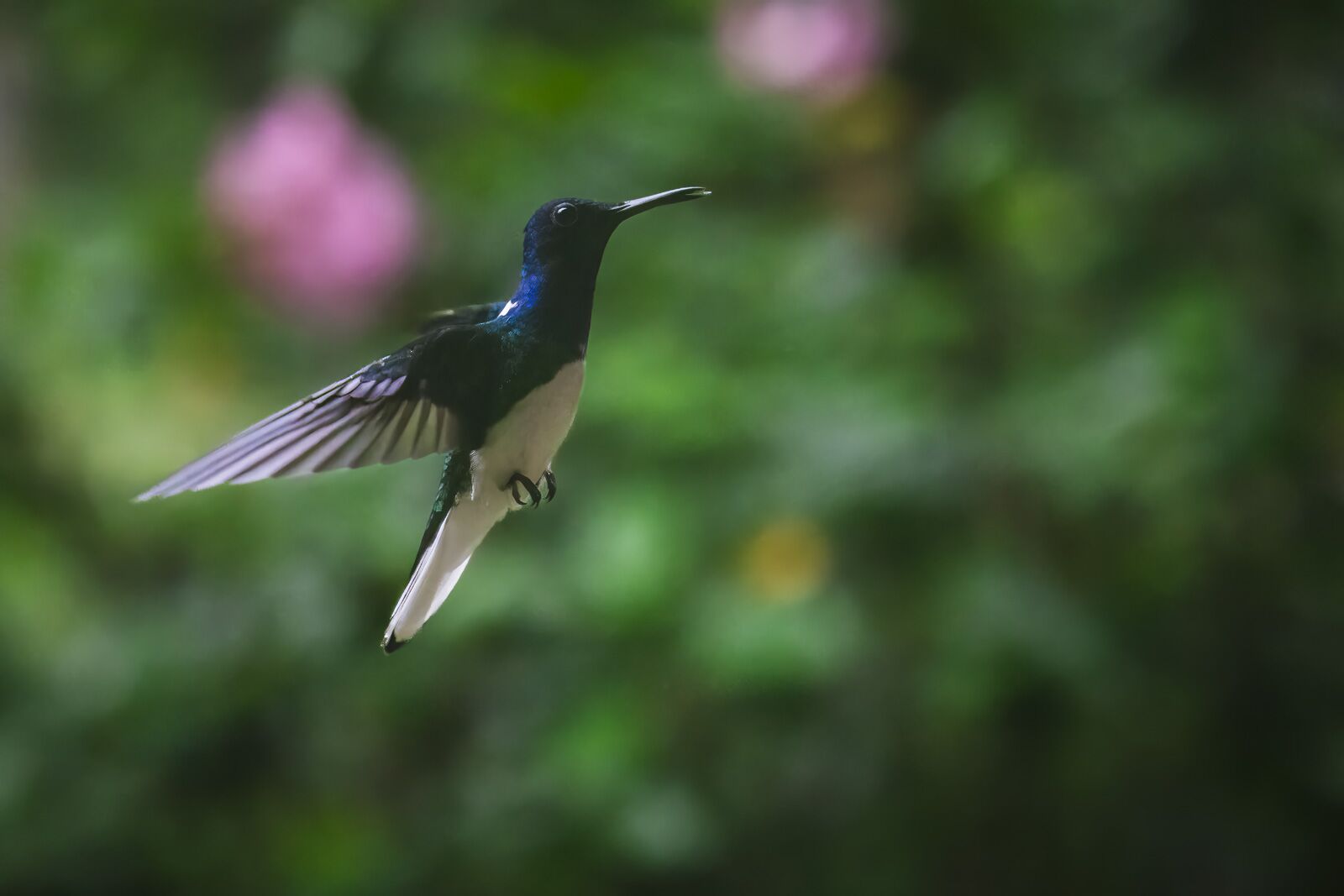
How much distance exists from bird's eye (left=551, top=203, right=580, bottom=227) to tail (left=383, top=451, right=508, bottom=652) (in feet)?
0.14

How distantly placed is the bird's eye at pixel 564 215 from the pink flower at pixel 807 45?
2.14 ft

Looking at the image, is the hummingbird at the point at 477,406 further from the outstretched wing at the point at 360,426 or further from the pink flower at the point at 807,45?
the pink flower at the point at 807,45

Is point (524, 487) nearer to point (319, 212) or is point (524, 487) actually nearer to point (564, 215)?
point (564, 215)

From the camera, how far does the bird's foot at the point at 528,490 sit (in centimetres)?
21

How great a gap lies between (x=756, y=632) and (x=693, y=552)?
117 millimetres

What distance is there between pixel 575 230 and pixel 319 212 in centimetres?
52

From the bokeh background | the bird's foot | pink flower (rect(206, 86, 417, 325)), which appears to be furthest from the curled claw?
the bokeh background

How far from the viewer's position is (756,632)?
104 cm

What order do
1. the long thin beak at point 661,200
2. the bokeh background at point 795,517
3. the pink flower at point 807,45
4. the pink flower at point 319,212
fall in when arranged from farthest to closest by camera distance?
the bokeh background at point 795,517 → the pink flower at point 807,45 → the pink flower at point 319,212 → the long thin beak at point 661,200

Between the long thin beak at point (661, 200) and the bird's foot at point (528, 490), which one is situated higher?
the long thin beak at point (661, 200)

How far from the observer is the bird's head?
0.66ft

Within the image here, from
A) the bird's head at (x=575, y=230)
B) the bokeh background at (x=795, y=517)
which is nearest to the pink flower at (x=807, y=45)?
the bokeh background at (x=795, y=517)

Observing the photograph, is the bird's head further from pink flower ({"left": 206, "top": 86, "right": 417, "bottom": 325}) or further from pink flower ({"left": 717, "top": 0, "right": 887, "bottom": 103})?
pink flower ({"left": 717, "top": 0, "right": 887, "bottom": 103})

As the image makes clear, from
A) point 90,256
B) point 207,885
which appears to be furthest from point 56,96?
point 207,885
